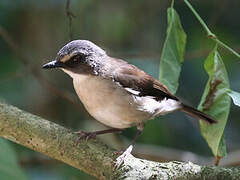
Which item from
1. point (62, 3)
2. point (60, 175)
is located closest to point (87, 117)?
point (60, 175)

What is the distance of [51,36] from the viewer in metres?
6.17

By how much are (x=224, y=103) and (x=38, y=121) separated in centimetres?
142

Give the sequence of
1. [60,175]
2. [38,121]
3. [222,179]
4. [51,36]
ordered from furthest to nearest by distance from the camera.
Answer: [51,36]
[60,175]
[38,121]
[222,179]

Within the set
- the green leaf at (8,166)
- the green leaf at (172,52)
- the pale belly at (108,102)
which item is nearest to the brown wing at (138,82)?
the pale belly at (108,102)

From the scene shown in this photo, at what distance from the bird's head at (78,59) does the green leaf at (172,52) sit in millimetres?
644

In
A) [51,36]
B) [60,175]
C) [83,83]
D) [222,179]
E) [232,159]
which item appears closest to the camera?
[222,179]

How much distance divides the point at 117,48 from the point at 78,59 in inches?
109

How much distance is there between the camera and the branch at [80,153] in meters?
2.89

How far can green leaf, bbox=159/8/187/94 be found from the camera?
3.39 metres

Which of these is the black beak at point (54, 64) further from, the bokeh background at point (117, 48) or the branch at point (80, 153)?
the bokeh background at point (117, 48)

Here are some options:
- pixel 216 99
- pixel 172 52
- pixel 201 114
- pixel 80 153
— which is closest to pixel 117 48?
pixel 201 114

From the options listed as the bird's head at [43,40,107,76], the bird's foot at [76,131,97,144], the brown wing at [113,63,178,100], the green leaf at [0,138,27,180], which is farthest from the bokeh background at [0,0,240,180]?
the green leaf at [0,138,27,180]

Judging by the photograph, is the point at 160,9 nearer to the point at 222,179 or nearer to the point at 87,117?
the point at 87,117

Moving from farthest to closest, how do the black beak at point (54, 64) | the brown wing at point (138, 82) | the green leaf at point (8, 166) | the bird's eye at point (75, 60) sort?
the brown wing at point (138, 82) → the bird's eye at point (75, 60) → the black beak at point (54, 64) → the green leaf at point (8, 166)
